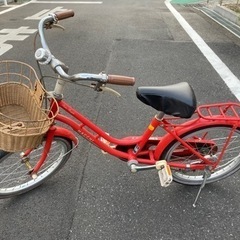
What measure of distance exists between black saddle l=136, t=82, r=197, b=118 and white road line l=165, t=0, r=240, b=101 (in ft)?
7.82

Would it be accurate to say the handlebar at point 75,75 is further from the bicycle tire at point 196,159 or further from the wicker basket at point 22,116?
the bicycle tire at point 196,159

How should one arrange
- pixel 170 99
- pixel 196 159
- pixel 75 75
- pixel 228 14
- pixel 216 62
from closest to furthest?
pixel 75 75 < pixel 170 99 < pixel 196 159 < pixel 216 62 < pixel 228 14

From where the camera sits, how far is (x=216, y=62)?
17.6ft

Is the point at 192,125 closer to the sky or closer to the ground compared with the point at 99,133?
closer to the sky

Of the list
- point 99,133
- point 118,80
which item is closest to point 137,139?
point 99,133

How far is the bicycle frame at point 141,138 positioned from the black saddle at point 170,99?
4.6 inches

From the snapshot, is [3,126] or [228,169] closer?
[3,126]

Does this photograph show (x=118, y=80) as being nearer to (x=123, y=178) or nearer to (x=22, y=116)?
(x=22, y=116)

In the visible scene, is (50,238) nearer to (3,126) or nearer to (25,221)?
(25,221)

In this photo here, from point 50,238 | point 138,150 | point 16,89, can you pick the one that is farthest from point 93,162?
point 16,89

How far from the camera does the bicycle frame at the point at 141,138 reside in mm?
2154

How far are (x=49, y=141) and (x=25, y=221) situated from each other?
661 mm

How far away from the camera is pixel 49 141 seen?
7.27ft

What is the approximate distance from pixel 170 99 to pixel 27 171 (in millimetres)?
1456
